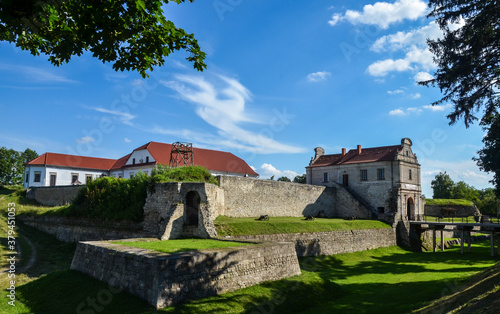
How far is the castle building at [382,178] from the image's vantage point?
106 ft

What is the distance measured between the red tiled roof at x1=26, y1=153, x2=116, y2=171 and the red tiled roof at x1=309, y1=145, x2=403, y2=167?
2701 centimetres

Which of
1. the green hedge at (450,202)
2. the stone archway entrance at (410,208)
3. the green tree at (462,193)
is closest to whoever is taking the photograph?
the stone archway entrance at (410,208)

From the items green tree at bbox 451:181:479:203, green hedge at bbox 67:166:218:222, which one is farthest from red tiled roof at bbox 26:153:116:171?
green tree at bbox 451:181:479:203

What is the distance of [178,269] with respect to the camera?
32.4 ft

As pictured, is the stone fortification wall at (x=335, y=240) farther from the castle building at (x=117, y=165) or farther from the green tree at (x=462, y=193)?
the green tree at (x=462, y=193)

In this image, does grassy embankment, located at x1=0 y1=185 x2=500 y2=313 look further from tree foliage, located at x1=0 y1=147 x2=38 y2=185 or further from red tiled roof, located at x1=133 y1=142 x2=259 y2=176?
tree foliage, located at x1=0 y1=147 x2=38 y2=185

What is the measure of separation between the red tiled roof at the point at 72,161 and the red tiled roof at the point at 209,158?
7.75 meters

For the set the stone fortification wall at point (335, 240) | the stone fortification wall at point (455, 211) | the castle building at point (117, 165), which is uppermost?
the castle building at point (117, 165)

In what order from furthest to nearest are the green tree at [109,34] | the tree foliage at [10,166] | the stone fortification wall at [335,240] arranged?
1. the tree foliage at [10,166]
2. the stone fortification wall at [335,240]
3. the green tree at [109,34]

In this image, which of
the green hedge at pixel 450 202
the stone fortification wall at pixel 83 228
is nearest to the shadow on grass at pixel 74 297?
the stone fortification wall at pixel 83 228

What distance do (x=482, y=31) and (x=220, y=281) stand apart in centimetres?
1390

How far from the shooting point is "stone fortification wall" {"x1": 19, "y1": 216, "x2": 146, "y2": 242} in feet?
62.0

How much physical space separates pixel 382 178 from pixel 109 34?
1224 inches

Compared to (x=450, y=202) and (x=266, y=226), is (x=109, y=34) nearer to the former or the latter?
(x=266, y=226)
